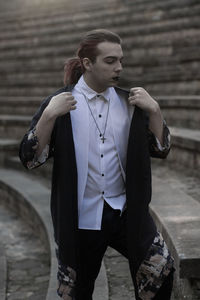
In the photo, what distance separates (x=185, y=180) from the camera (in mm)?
4770

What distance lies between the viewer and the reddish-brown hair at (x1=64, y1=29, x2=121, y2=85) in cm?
221

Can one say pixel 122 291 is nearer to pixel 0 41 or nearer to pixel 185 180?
pixel 185 180

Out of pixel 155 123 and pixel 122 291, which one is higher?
pixel 155 123

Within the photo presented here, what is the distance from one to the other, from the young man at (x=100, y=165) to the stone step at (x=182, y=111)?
368 cm

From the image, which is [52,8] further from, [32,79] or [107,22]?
[32,79]

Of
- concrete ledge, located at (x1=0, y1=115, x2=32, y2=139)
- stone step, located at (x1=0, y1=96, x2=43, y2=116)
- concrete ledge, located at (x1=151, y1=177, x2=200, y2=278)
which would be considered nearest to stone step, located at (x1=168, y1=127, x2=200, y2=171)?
concrete ledge, located at (x1=151, y1=177, x2=200, y2=278)

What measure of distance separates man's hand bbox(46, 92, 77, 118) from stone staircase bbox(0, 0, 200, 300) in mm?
1057

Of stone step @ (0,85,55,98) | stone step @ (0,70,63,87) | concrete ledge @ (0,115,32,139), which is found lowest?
concrete ledge @ (0,115,32,139)

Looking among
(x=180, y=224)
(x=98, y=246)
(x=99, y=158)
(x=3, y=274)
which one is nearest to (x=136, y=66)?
(x=3, y=274)

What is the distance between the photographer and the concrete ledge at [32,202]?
427 cm

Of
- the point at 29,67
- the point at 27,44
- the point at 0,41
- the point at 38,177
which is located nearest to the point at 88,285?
the point at 38,177

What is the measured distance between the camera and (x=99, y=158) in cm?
228

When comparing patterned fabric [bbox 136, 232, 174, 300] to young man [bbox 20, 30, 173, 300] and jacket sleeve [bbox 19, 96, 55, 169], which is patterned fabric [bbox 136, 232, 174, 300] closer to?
young man [bbox 20, 30, 173, 300]

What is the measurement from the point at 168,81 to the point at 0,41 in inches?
234
